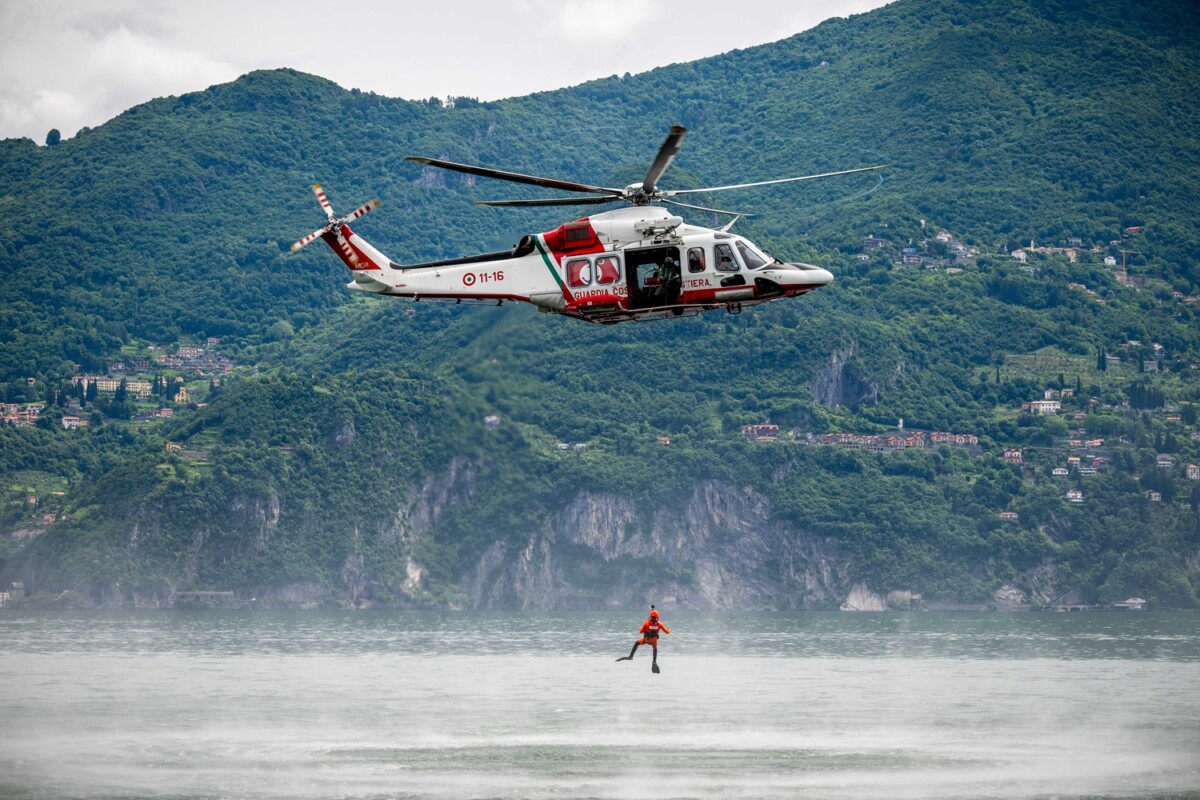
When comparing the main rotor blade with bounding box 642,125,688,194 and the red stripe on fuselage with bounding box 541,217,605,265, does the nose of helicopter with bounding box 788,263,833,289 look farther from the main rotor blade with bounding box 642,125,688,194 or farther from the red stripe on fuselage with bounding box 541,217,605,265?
the red stripe on fuselage with bounding box 541,217,605,265

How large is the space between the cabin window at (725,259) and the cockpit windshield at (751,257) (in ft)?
0.63

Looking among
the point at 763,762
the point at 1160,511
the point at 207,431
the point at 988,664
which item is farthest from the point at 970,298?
the point at 763,762

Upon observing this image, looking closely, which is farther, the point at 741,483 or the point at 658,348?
the point at 658,348

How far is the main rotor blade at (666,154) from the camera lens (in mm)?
31505

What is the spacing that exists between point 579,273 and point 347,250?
16.2ft

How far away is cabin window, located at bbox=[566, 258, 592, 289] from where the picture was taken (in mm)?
37281

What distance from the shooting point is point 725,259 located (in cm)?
3772

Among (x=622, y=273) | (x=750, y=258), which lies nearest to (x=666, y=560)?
(x=750, y=258)

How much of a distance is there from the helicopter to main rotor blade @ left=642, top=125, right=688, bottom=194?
2.06 feet

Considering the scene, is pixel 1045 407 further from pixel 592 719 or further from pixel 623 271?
pixel 623 271

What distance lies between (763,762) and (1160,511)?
126 m

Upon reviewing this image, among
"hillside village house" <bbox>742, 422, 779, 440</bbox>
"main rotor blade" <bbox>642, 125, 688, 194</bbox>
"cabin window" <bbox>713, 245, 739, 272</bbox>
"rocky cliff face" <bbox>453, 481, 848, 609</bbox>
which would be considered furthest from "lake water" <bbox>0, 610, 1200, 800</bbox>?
"hillside village house" <bbox>742, 422, 779, 440</bbox>

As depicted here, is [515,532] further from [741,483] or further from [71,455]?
[71,455]

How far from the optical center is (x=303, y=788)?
133 ft
